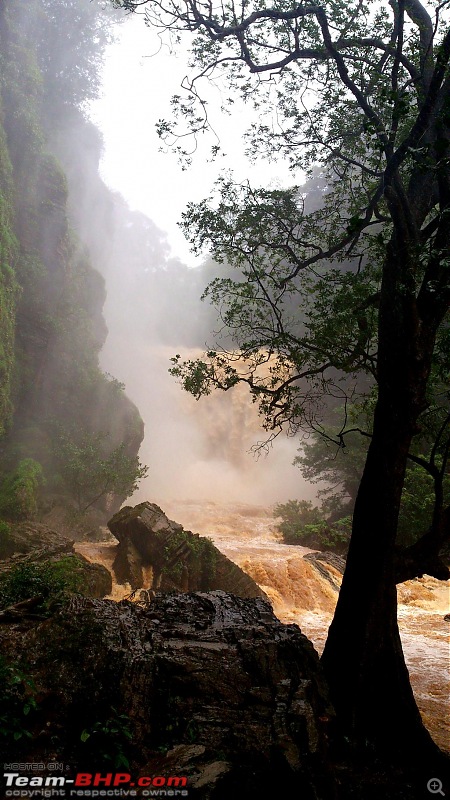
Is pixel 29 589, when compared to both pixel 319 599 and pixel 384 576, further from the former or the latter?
pixel 319 599

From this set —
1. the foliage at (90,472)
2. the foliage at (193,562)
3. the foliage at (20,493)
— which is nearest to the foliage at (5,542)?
the foliage at (20,493)

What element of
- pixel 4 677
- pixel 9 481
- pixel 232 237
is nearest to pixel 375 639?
pixel 4 677

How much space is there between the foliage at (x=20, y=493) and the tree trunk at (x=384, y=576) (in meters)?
13.0

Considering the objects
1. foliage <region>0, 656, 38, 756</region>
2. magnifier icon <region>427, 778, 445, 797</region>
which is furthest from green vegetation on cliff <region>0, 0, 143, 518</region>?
magnifier icon <region>427, 778, 445, 797</region>

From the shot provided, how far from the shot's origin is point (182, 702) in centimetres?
365

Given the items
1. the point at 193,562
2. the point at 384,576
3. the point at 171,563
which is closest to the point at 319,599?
the point at 193,562

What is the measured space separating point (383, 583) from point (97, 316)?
87.6ft

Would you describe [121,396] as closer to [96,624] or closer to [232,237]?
[232,237]

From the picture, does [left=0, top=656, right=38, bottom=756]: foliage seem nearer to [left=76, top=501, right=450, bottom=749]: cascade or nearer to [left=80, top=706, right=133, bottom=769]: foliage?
[left=80, top=706, right=133, bottom=769]: foliage

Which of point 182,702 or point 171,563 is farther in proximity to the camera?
point 171,563

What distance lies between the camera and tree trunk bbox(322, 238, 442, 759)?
4.97m

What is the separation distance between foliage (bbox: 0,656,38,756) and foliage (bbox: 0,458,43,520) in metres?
13.2

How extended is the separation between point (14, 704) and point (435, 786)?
4017mm

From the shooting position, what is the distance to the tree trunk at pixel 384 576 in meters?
4.97
